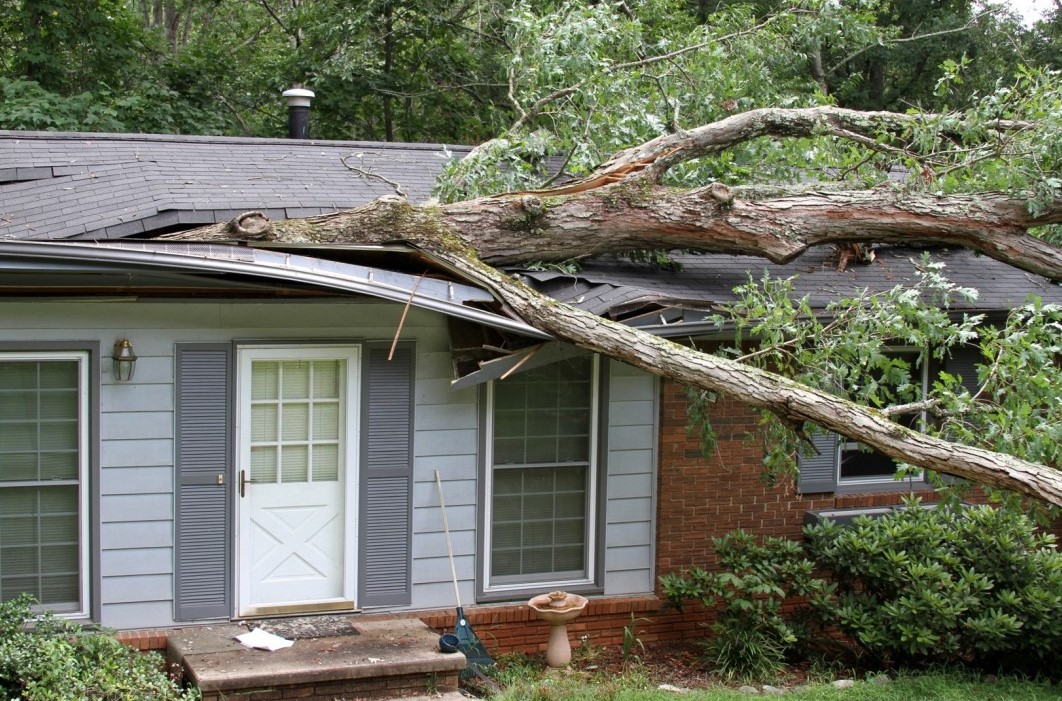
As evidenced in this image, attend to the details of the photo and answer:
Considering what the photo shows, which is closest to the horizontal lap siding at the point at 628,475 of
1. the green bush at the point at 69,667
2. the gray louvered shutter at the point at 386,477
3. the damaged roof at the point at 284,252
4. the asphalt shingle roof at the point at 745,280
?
the asphalt shingle roof at the point at 745,280

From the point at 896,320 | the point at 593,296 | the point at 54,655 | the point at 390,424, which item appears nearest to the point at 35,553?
the point at 54,655

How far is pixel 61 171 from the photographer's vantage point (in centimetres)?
828

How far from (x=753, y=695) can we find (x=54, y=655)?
4.12m

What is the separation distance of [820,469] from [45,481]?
5.62 m

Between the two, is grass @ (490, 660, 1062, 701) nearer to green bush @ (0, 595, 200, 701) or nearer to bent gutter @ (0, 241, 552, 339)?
green bush @ (0, 595, 200, 701)

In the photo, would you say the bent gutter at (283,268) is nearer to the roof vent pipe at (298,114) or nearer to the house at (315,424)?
the house at (315,424)

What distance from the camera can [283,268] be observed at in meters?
6.21

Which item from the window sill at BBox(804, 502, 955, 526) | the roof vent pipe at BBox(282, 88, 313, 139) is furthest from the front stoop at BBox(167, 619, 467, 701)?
the roof vent pipe at BBox(282, 88, 313, 139)

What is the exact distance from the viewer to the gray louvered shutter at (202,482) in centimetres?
712

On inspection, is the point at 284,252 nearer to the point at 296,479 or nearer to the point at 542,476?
Answer: the point at 296,479

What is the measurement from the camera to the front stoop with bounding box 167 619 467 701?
6320 millimetres

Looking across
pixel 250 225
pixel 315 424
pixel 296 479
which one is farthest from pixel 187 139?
pixel 296 479

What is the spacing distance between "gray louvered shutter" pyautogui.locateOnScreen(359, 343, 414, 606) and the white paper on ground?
75cm

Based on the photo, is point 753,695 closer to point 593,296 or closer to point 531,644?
point 531,644
